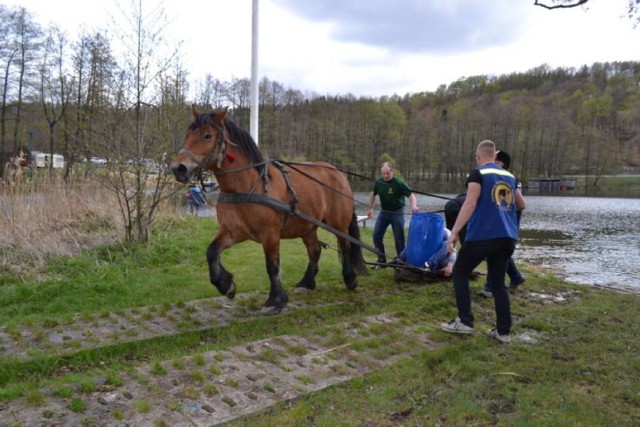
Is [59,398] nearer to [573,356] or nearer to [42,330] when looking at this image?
[42,330]

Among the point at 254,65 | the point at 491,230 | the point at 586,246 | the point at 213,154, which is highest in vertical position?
the point at 254,65

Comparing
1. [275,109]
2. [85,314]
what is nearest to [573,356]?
[85,314]

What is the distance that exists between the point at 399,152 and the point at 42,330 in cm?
7174

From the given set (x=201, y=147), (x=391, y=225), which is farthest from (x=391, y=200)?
(x=201, y=147)

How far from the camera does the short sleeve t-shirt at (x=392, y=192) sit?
8.19m

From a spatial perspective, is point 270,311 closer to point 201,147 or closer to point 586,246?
point 201,147

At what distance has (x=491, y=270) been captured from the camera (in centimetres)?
484

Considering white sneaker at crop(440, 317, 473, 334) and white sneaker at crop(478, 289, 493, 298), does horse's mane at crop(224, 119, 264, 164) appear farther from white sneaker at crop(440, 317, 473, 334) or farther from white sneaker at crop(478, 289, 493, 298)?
white sneaker at crop(478, 289, 493, 298)

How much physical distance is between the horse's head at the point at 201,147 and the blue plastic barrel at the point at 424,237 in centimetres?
353

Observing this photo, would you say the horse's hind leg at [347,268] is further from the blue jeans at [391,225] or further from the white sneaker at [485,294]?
the white sneaker at [485,294]

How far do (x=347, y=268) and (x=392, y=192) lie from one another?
2.07 metres

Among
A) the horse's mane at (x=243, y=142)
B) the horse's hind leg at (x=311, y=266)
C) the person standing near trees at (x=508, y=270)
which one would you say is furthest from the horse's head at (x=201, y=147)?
the person standing near trees at (x=508, y=270)

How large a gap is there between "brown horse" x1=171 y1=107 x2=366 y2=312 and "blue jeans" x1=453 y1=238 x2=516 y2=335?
76.6 inches

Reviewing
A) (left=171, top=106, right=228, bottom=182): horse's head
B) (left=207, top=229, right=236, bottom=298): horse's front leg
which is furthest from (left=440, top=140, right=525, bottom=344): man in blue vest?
(left=171, top=106, right=228, bottom=182): horse's head
